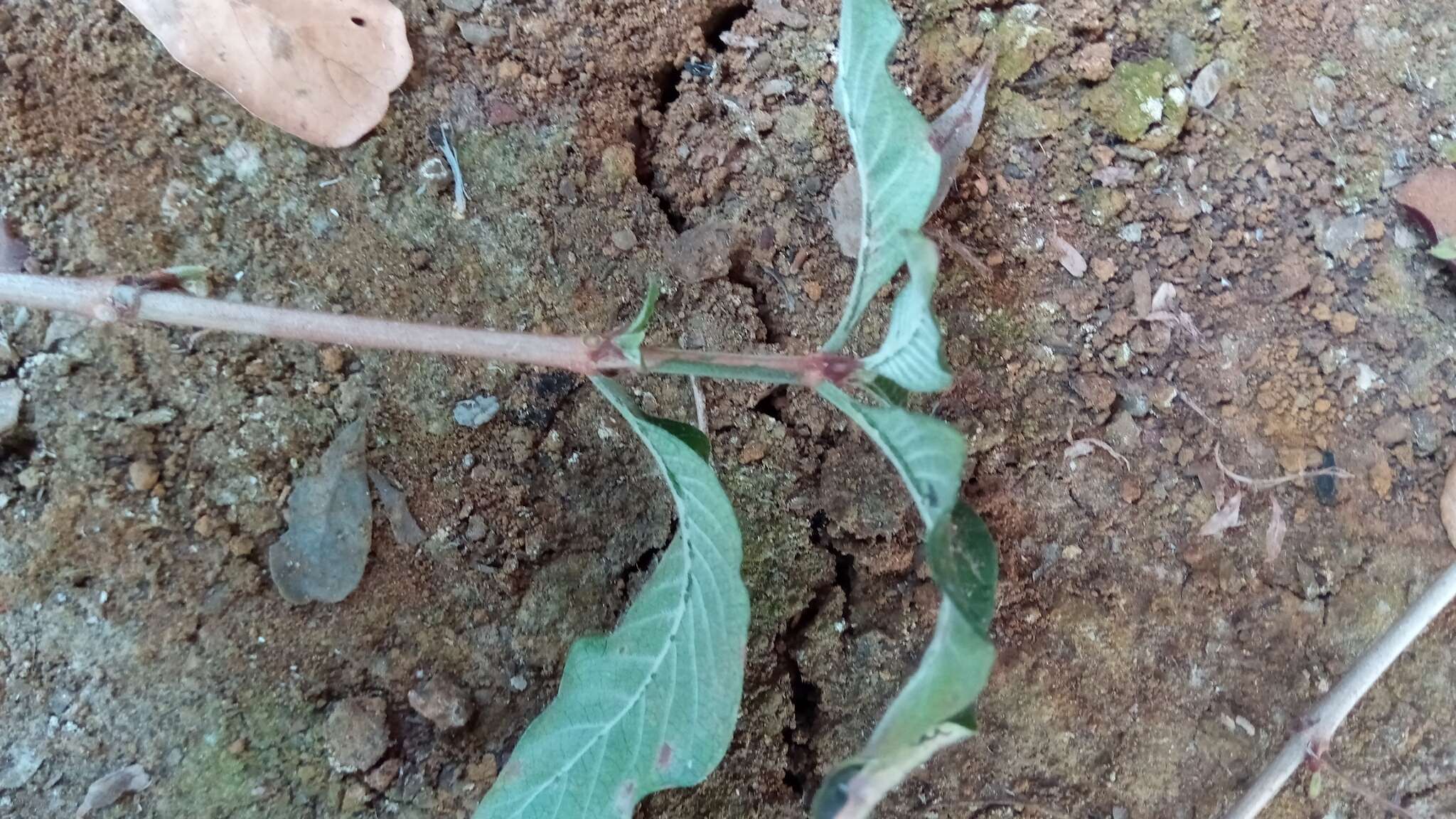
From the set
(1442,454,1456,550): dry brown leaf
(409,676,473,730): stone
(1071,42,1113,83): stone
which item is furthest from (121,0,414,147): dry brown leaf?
(1442,454,1456,550): dry brown leaf

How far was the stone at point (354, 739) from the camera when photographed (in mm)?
1146

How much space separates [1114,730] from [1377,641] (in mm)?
373

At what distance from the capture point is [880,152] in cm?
95

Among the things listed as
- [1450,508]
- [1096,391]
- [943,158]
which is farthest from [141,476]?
[1450,508]

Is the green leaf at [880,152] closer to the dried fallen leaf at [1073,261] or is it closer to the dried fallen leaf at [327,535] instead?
the dried fallen leaf at [1073,261]

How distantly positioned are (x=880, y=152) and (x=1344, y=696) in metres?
0.96

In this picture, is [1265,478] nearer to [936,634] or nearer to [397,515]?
[936,634]

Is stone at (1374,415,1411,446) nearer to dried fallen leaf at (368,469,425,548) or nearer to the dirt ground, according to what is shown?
Result: the dirt ground

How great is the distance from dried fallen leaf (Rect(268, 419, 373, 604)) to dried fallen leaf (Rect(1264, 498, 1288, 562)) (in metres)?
1.20

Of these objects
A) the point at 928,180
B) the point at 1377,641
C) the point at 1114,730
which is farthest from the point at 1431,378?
the point at 928,180

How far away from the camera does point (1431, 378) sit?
4.22ft

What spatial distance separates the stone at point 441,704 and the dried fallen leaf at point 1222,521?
39.3 inches

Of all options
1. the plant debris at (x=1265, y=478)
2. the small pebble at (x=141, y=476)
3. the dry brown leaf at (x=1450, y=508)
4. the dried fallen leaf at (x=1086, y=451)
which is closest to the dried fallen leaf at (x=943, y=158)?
the dried fallen leaf at (x=1086, y=451)

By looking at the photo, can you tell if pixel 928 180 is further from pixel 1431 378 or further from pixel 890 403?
pixel 1431 378
